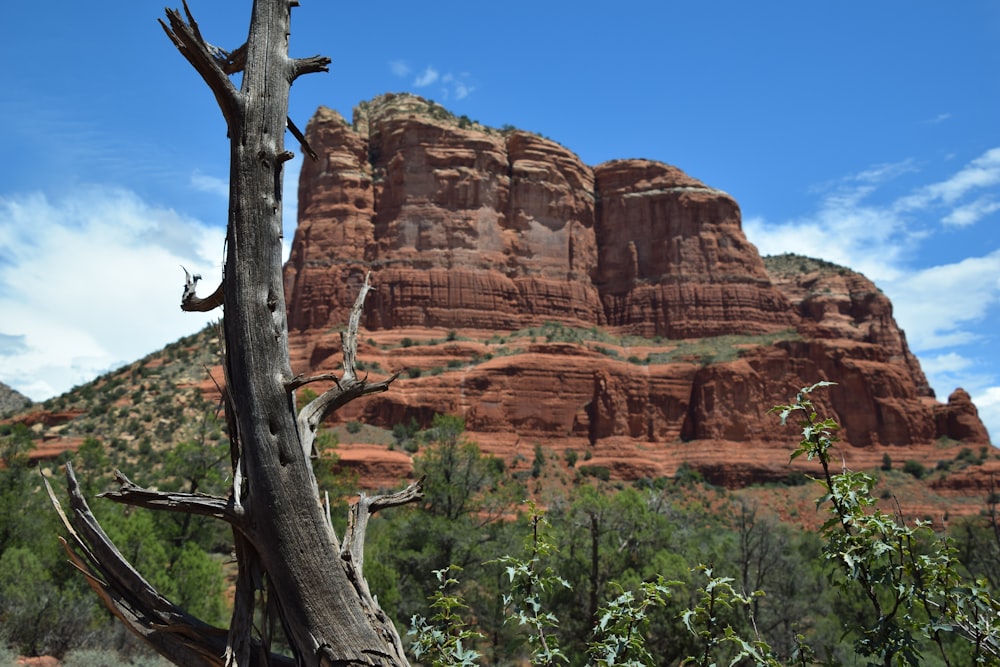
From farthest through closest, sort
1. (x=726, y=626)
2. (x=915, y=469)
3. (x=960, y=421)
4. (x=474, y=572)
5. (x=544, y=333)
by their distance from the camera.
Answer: (x=544, y=333), (x=960, y=421), (x=915, y=469), (x=474, y=572), (x=726, y=626)

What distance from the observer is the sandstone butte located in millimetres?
54250

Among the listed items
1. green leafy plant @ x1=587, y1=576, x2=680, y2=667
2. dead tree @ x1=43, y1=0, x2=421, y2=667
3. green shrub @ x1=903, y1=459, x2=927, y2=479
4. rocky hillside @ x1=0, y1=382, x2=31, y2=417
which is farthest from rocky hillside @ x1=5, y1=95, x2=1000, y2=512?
dead tree @ x1=43, y1=0, x2=421, y2=667

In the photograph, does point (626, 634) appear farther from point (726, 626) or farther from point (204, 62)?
point (204, 62)

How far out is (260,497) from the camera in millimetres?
2533

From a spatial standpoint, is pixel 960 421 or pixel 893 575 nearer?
pixel 893 575

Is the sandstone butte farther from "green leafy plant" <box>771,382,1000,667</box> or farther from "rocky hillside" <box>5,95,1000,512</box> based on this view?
"green leafy plant" <box>771,382,1000,667</box>

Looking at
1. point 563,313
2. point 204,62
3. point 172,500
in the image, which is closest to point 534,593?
point 172,500

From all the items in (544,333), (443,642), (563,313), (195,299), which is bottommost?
(443,642)

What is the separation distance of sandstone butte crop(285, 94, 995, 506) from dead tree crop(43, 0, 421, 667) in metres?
41.2

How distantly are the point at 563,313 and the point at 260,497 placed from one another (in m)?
66.0

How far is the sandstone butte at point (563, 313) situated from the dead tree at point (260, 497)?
135 feet

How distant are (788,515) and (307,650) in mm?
50800

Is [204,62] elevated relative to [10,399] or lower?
lower

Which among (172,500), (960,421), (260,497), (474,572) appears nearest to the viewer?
(260,497)
